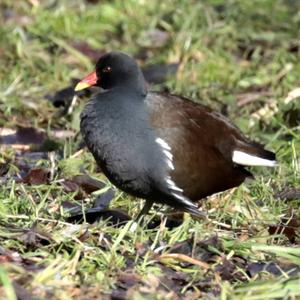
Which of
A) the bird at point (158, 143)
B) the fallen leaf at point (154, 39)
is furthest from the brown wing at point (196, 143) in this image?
the fallen leaf at point (154, 39)

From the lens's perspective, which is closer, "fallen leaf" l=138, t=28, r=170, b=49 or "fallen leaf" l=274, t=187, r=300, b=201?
"fallen leaf" l=274, t=187, r=300, b=201

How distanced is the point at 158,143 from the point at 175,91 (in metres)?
2.64

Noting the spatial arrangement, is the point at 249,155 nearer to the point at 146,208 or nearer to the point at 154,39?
the point at 146,208

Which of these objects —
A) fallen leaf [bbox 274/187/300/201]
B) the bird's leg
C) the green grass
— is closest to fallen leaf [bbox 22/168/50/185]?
the green grass

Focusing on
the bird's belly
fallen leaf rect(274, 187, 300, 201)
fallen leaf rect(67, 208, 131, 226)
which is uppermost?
the bird's belly

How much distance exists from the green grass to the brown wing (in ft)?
0.65

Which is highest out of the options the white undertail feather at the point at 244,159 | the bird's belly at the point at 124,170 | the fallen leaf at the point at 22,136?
the bird's belly at the point at 124,170

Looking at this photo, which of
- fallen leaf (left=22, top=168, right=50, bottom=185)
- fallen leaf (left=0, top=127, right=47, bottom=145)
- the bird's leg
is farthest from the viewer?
fallen leaf (left=0, top=127, right=47, bottom=145)

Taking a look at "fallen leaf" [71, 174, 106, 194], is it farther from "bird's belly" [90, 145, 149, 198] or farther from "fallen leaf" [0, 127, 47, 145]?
"fallen leaf" [0, 127, 47, 145]

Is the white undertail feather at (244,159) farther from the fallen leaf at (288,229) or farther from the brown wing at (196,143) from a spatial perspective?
the fallen leaf at (288,229)

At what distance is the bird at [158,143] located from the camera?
16.2 ft

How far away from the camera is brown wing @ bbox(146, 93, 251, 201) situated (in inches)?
200

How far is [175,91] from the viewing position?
7.58 m

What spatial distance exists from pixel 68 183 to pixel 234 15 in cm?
377
